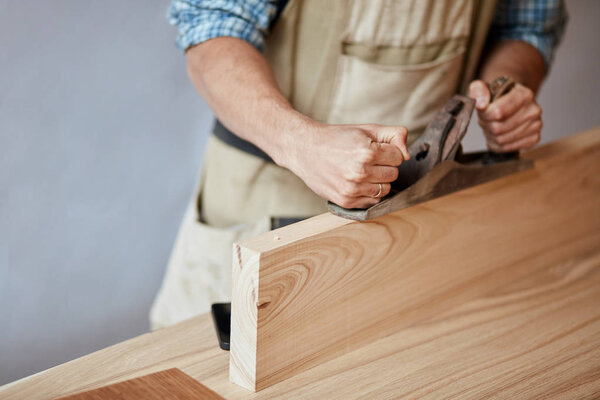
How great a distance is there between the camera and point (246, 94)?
101 cm

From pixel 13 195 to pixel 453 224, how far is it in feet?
3.77

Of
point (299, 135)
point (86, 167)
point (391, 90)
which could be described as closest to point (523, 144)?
point (391, 90)

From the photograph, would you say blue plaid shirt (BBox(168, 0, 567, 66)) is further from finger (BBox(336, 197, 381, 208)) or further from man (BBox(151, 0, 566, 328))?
finger (BBox(336, 197, 381, 208))

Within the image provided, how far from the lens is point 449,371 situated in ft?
2.84

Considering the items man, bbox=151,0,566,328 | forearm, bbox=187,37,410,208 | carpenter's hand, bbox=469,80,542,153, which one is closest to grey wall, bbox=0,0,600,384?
man, bbox=151,0,566,328

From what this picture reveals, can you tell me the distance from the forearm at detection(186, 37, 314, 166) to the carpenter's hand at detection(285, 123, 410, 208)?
0.14 ft

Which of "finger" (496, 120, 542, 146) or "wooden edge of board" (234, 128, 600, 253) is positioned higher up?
"finger" (496, 120, 542, 146)

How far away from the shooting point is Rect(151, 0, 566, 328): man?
0.88m

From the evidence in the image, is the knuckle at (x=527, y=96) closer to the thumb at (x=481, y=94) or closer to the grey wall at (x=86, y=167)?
the thumb at (x=481, y=94)

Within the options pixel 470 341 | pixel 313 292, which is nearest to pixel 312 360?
pixel 313 292

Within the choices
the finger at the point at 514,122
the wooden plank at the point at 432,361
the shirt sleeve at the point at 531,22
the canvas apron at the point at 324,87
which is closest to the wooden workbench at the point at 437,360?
the wooden plank at the point at 432,361

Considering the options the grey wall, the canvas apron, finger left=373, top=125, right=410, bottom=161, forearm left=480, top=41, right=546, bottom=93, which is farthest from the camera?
the grey wall

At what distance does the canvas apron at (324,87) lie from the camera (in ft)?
4.07

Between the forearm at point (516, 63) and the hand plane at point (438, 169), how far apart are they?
14.6 inches
